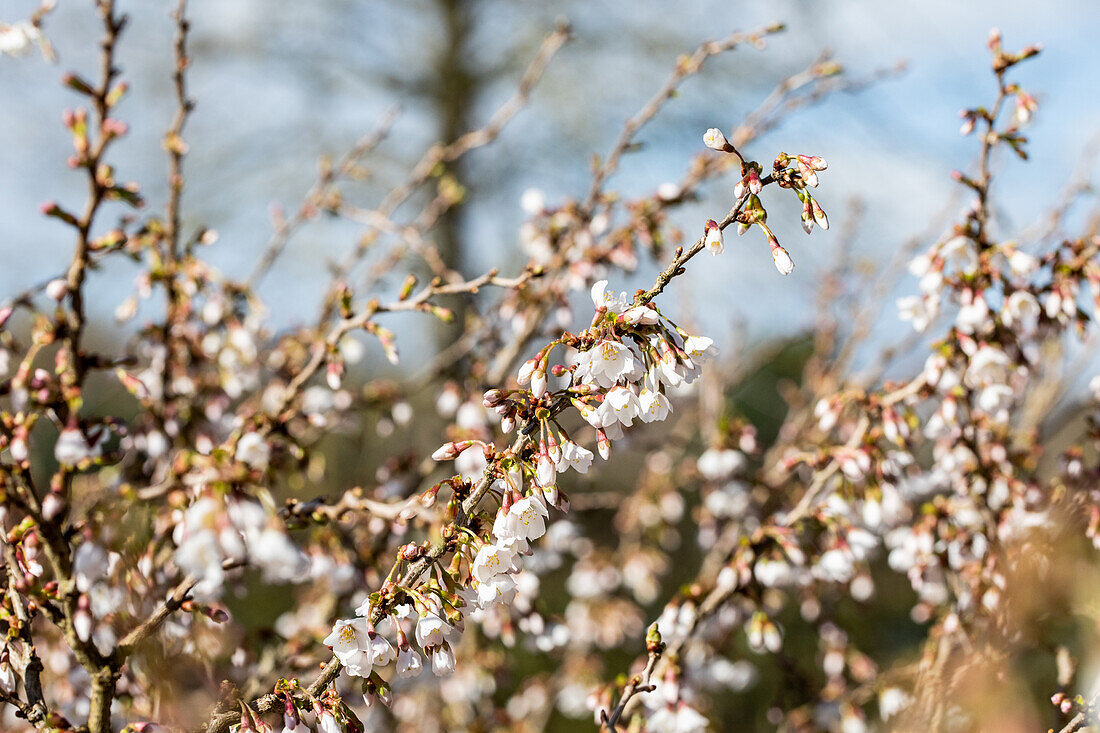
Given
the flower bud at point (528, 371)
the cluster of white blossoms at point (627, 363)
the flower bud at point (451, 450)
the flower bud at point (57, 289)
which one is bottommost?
the cluster of white blossoms at point (627, 363)

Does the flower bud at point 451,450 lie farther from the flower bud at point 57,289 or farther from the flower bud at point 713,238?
the flower bud at point 57,289

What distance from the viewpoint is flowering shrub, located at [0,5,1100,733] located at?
969mm

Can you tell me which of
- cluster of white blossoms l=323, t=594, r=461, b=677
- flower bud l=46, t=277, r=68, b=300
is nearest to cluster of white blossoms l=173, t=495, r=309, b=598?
cluster of white blossoms l=323, t=594, r=461, b=677

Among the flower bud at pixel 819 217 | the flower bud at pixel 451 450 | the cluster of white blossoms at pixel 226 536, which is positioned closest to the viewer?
the cluster of white blossoms at pixel 226 536

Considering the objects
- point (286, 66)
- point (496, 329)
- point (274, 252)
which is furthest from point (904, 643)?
point (286, 66)

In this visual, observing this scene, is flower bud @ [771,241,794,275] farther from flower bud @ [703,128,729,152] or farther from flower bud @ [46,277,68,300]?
flower bud @ [46,277,68,300]

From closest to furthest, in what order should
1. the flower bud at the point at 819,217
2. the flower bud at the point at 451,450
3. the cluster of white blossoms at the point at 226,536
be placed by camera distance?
1. the cluster of white blossoms at the point at 226,536
2. the flower bud at the point at 819,217
3. the flower bud at the point at 451,450

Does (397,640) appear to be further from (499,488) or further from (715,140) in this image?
(715,140)

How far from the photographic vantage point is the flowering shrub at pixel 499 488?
97 centimetres

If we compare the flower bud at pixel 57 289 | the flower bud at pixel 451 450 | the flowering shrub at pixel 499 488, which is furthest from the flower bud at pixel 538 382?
the flower bud at pixel 57 289

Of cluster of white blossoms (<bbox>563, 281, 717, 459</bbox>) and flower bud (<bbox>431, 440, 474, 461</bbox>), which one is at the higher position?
flower bud (<bbox>431, 440, 474, 461</bbox>)

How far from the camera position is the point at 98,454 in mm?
1131

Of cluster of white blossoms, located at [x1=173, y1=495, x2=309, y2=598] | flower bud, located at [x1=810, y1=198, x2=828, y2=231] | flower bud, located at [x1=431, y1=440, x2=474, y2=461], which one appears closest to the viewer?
cluster of white blossoms, located at [x1=173, y1=495, x2=309, y2=598]

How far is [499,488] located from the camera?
1022mm
